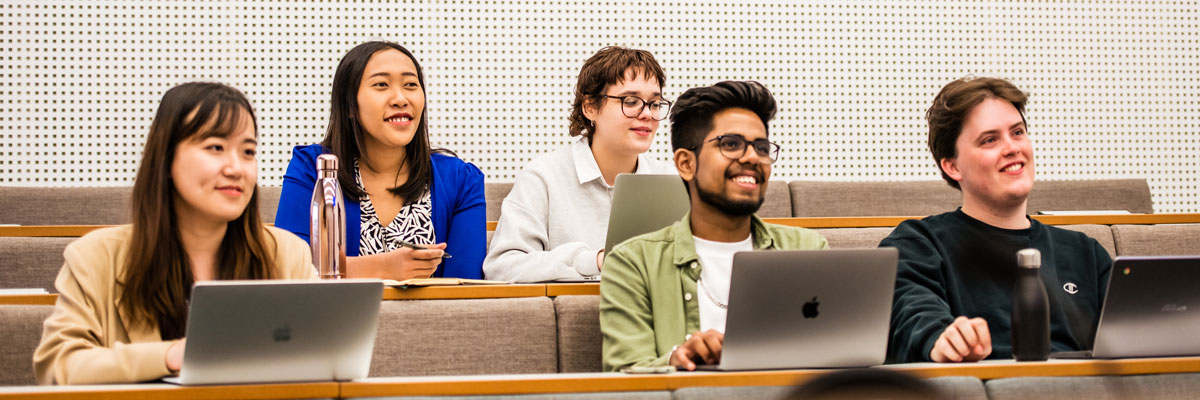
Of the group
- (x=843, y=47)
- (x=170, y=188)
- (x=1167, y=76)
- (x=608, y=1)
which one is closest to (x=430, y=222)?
(x=170, y=188)

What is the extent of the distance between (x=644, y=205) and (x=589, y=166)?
32.9 inches

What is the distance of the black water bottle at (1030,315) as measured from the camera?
5.39 ft

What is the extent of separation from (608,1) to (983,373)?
3692mm

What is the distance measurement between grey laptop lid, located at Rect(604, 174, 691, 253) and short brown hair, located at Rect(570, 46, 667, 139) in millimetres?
944

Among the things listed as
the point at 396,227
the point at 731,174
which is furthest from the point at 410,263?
Result: the point at 731,174

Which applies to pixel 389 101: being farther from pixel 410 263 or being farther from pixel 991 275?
pixel 991 275

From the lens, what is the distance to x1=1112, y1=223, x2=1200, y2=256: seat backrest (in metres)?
3.02

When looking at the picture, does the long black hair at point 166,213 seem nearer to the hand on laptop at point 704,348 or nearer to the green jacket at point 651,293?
the green jacket at point 651,293

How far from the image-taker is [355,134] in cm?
282

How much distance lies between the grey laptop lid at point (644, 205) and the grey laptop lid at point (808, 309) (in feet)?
2.46

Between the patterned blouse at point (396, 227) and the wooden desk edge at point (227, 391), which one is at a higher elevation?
the wooden desk edge at point (227, 391)

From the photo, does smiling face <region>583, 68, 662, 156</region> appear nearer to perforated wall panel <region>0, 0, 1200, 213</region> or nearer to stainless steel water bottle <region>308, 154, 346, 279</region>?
stainless steel water bottle <region>308, 154, 346, 279</region>

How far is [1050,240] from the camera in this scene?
226cm

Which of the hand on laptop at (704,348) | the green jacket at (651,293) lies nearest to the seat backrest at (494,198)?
the green jacket at (651,293)
